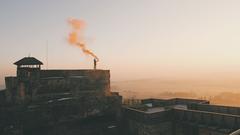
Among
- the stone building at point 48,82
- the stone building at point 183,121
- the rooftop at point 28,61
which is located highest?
the rooftop at point 28,61

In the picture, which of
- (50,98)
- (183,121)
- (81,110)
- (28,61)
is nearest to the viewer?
(183,121)

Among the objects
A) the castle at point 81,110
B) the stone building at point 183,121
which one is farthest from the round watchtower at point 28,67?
the stone building at point 183,121

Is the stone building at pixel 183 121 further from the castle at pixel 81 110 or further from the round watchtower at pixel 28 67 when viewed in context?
the round watchtower at pixel 28 67

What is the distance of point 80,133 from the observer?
97.7 feet

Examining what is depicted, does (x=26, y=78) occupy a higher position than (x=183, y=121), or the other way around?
(x=26, y=78)

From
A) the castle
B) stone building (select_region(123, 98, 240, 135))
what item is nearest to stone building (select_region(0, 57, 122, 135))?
the castle

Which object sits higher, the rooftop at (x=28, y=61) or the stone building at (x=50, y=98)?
the rooftop at (x=28, y=61)

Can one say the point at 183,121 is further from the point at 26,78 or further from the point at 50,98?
the point at 26,78

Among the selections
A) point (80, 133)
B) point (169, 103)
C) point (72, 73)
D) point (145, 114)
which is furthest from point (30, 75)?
point (169, 103)

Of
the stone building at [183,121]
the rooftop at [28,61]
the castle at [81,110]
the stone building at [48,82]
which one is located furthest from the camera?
the rooftop at [28,61]

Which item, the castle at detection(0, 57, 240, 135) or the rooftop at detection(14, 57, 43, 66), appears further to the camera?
the rooftop at detection(14, 57, 43, 66)

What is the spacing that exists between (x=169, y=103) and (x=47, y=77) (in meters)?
18.7

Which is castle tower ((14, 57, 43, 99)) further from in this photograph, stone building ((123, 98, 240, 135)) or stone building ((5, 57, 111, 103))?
stone building ((123, 98, 240, 135))

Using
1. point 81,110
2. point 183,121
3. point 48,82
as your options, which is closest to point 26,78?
point 48,82
